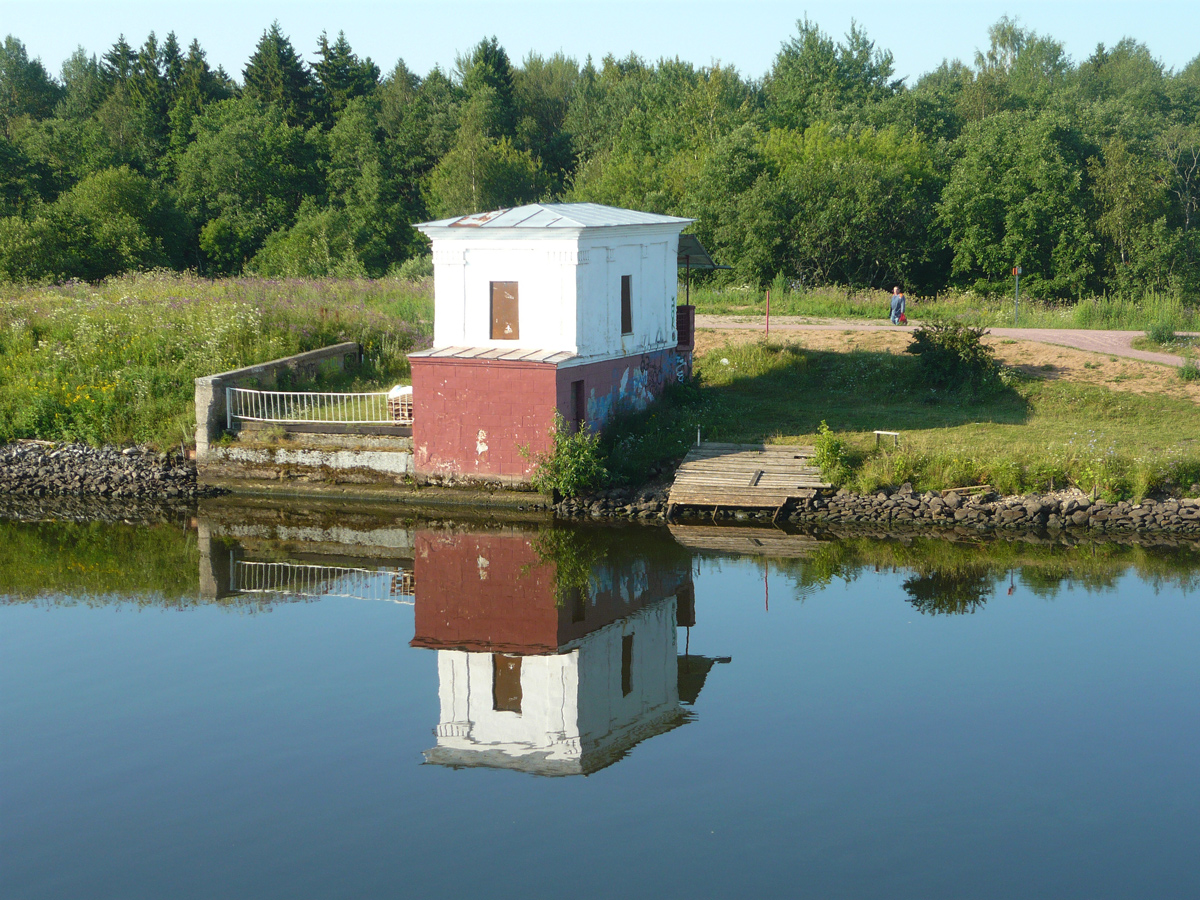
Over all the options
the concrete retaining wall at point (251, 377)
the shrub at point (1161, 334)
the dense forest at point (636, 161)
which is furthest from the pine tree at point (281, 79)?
the shrub at point (1161, 334)

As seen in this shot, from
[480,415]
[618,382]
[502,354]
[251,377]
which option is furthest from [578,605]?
[251,377]

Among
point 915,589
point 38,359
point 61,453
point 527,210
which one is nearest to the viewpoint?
point 915,589

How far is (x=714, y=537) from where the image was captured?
21.9 meters

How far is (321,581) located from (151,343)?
12.8 meters

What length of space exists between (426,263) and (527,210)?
30.9 m

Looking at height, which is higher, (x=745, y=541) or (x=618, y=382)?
(x=618, y=382)

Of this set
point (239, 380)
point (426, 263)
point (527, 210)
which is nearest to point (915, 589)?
point (527, 210)

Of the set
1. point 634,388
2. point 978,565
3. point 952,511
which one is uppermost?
point 634,388

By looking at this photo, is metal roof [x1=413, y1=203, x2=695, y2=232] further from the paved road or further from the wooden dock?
the paved road

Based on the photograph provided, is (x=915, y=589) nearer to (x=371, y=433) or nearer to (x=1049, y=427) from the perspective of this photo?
(x=1049, y=427)

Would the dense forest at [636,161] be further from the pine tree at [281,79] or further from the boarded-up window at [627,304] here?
the boarded-up window at [627,304]

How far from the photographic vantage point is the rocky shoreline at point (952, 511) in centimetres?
2130

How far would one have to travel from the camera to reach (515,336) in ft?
78.4

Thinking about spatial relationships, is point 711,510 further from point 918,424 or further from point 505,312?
point 918,424
